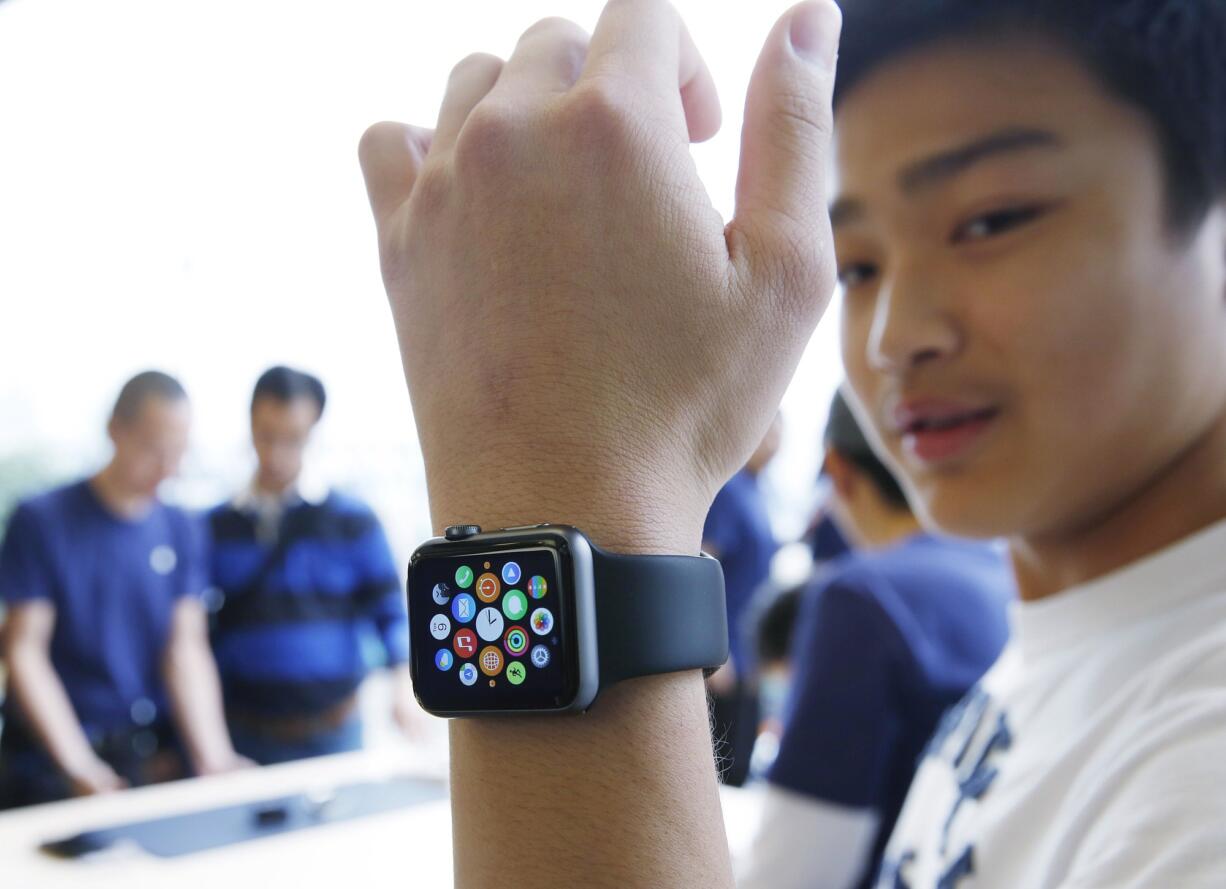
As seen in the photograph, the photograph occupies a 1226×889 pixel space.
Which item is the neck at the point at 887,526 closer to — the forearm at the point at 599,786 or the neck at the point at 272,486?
the forearm at the point at 599,786

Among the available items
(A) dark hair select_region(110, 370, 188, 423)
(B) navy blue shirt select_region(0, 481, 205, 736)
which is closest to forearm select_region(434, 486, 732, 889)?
(B) navy blue shirt select_region(0, 481, 205, 736)

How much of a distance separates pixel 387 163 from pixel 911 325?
1.22 ft

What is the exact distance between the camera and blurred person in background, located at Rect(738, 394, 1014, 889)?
4.18 ft

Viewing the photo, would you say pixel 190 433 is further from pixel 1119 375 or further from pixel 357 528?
pixel 1119 375

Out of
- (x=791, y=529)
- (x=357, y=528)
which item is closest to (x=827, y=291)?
(x=357, y=528)

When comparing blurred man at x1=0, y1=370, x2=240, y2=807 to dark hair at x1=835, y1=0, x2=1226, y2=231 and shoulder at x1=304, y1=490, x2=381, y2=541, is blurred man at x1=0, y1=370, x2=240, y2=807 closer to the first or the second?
shoulder at x1=304, y1=490, x2=381, y2=541

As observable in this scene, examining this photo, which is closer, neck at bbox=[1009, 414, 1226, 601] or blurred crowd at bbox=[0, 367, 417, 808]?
neck at bbox=[1009, 414, 1226, 601]

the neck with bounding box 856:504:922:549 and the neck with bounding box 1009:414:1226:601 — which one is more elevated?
the neck with bounding box 1009:414:1226:601

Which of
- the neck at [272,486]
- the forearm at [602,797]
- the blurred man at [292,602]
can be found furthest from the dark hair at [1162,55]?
the neck at [272,486]

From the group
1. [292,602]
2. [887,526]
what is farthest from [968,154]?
[292,602]

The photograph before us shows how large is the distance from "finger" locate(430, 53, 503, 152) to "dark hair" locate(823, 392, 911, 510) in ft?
4.14

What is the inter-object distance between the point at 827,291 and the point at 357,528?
2190 millimetres

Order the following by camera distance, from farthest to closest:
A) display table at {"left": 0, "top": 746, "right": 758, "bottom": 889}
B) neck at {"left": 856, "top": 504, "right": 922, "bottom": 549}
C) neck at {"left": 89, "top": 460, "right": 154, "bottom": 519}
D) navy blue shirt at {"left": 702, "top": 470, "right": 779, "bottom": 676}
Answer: navy blue shirt at {"left": 702, "top": 470, "right": 779, "bottom": 676}
neck at {"left": 89, "top": 460, "right": 154, "bottom": 519}
neck at {"left": 856, "top": 504, "right": 922, "bottom": 549}
display table at {"left": 0, "top": 746, "right": 758, "bottom": 889}

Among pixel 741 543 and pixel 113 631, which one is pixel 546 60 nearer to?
pixel 113 631
